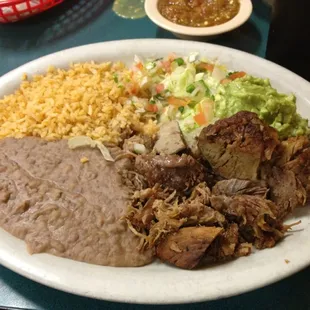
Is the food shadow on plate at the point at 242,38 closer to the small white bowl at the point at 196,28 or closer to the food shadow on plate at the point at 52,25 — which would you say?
the small white bowl at the point at 196,28

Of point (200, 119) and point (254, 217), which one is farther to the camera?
point (200, 119)

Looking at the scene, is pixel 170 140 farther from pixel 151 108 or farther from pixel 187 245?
pixel 187 245

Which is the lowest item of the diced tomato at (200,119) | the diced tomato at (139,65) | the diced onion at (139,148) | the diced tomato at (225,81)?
the diced tomato at (200,119)

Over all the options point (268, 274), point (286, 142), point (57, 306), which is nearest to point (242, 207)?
point (268, 274)

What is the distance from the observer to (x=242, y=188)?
172 cm

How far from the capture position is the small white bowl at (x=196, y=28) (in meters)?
2.64

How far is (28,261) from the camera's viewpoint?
153cm

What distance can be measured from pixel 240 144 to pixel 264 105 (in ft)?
1.33

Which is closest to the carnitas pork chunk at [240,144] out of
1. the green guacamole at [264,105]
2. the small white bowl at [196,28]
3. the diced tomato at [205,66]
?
the green guacamole at [264,105]

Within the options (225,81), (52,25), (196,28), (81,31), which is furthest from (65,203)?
(52,25)

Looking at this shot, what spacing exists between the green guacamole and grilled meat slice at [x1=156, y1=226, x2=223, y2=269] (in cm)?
69

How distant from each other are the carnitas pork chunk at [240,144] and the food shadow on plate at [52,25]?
183cm

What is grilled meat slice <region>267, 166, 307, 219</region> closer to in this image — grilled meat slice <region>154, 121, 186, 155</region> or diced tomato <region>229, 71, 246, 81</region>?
grilled meat slice <region>154, 121, 186, 155</region>

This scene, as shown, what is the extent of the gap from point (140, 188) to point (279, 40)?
49.3 inches
